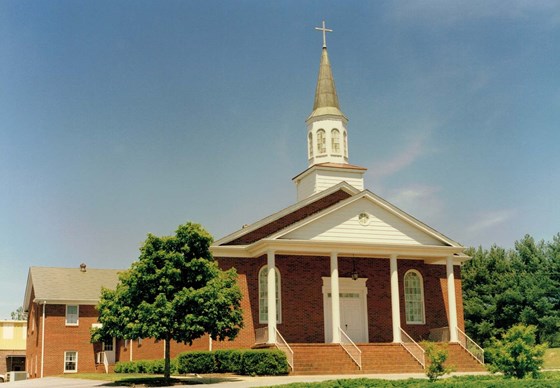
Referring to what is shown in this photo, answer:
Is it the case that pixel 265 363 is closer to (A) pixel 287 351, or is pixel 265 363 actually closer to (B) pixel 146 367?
(A) pixel 287 351

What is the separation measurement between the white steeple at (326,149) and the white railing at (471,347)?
400 inches

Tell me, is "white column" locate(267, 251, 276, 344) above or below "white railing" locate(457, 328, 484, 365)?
above

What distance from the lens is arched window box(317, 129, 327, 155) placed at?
39897mm

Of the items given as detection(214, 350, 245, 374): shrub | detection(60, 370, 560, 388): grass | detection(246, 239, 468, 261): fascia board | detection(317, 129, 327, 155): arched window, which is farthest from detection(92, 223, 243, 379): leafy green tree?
detection(317, 129, 327, 155): arched window

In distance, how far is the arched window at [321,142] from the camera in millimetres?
39897

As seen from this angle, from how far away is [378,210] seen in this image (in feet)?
109

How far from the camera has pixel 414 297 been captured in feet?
119

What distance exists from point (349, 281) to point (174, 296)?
1318cm

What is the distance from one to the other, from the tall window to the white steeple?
16.8 meters

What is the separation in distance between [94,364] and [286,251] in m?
19.8

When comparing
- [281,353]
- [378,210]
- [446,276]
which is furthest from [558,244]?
[281,353]

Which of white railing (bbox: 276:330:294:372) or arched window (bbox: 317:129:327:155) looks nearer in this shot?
white railing (bbox: 276:330:294:372)

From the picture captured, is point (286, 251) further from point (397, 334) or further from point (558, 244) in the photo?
point (558, 244)

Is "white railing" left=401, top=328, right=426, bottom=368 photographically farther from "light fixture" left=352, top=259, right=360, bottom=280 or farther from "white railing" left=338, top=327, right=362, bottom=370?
"light fixture" left=352, top=259, right=360, bottom=280
